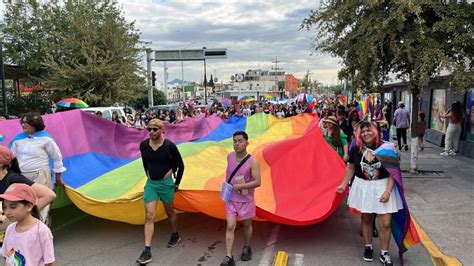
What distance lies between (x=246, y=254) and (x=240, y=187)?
0.93m

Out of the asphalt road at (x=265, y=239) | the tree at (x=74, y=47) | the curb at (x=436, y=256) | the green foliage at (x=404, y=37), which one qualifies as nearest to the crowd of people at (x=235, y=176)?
the asphalt road at (x=265, y=239)

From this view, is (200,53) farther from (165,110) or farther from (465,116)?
(465,116)

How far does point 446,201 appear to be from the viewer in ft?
25.0

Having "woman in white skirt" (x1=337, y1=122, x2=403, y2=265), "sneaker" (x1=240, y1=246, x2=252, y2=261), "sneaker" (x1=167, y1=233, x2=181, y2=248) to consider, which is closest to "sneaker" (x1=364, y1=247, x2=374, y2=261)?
"woman in white skirt" (x1=337, y1=122, x2=403, y2=265)

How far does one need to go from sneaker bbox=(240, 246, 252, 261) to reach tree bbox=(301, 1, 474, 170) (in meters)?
5.24

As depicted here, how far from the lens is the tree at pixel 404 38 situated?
8078 mm

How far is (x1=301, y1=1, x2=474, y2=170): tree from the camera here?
8.08m

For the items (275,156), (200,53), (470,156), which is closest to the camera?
(275,156)

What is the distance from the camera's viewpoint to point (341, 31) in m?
9.68

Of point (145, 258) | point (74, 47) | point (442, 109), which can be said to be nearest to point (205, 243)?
point (145, 258)

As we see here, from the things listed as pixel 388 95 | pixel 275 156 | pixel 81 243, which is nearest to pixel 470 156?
pixel 275 156

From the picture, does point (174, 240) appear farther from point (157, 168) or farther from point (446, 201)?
point (446, 201)

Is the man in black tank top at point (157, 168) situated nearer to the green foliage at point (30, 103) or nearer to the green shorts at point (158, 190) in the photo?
the green shorts at point (158, 190)

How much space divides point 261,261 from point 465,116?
422 inches
